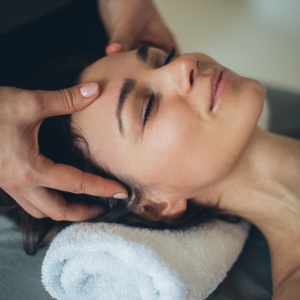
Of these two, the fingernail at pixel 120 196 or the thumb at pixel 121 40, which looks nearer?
the fingernail at pixel 120 196

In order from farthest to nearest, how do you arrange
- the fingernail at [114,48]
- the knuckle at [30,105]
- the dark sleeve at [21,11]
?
the dark sleeve at [21,11] → the fingernail at [114,48] → the knuckle at [30,105]

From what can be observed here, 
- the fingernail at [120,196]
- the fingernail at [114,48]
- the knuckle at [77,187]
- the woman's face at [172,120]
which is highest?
the fingernail at [114,48]

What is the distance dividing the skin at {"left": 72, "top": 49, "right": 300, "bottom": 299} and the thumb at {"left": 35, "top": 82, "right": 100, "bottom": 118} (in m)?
0.03

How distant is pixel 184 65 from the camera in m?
0.88

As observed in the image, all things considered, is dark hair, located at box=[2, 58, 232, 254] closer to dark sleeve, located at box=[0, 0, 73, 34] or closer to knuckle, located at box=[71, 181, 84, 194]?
knuckle, located at box=[71, 181, 84, 194]

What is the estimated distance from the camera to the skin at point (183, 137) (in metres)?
0.86

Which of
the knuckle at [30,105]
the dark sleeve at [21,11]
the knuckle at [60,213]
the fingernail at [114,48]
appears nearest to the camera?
the knuckle at [30,105]

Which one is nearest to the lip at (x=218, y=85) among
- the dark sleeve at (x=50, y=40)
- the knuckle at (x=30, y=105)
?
the knuckle at (x=30, y=105)

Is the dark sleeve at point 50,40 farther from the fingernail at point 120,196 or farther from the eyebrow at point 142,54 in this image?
the fingernail at point 120,196

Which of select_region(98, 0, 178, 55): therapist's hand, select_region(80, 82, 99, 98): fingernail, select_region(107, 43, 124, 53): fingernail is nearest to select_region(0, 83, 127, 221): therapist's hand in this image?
select_region(80, 82, 99, 98): fingernail

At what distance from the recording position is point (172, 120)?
33.4 inches

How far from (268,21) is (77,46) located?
32.6 inches

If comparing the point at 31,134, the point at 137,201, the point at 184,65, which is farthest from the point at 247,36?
the point at 31,134

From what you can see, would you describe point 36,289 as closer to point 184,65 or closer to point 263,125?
point 184,65
